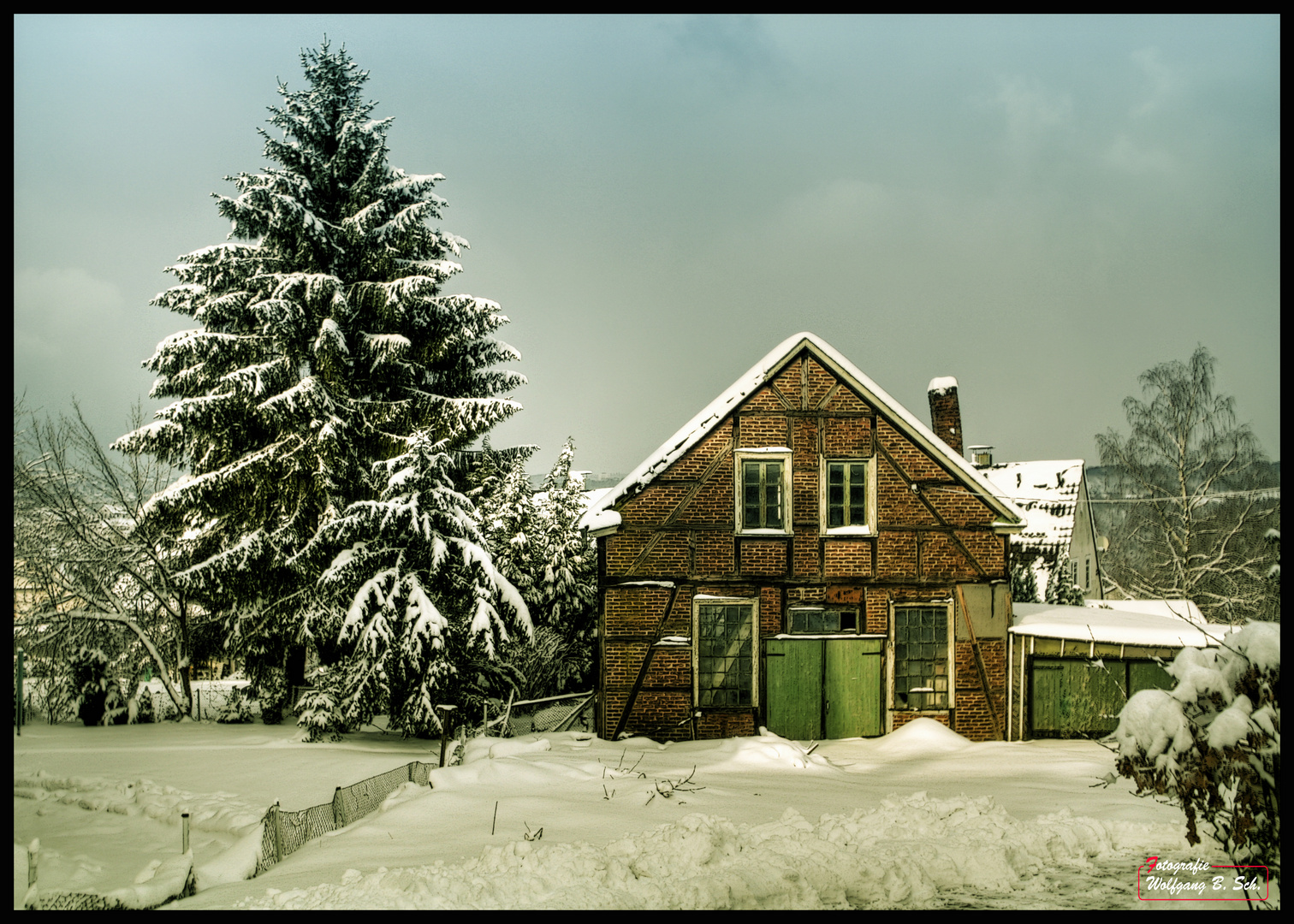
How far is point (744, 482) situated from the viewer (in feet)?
56.6

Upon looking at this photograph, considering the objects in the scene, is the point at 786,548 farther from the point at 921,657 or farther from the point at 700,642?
the point at 921,657

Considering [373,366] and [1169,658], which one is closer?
[1169,658]

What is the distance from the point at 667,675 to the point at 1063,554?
62.4ft

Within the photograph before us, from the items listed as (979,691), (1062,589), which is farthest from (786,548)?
(1062,589)

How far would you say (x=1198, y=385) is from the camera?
88.7 feet

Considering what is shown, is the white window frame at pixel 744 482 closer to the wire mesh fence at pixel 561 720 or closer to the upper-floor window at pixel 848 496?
the upper-floor window at pixel 848 496

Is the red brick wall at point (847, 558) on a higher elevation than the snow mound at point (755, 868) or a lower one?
higher

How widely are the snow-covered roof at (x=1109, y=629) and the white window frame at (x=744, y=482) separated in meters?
4.93

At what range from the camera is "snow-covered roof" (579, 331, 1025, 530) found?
674 inches

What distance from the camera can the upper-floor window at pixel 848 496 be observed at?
1723 centimetres

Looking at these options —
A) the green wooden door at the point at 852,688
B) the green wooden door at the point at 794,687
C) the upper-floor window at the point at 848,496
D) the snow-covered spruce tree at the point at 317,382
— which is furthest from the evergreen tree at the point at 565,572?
the green wooden door at the point at 852,688

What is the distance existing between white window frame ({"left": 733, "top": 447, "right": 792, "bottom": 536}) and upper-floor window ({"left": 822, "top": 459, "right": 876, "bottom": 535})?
0.70 meters

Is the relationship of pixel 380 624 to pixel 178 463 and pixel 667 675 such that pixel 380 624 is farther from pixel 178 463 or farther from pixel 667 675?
pixel 178 463
